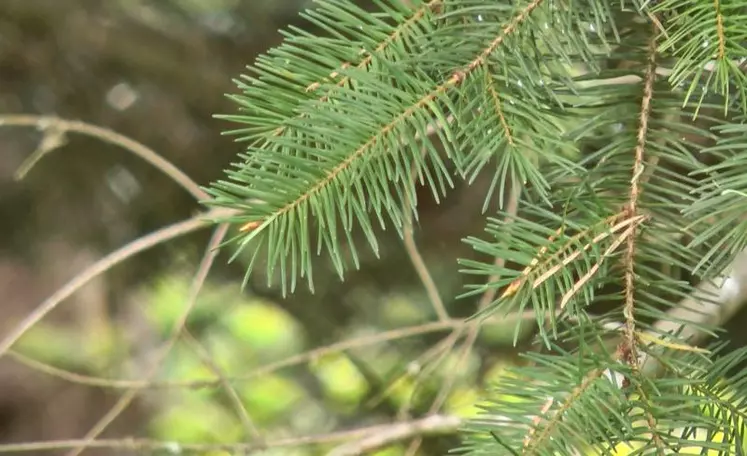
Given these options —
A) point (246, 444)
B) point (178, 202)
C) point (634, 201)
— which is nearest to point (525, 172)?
point (634, 201)

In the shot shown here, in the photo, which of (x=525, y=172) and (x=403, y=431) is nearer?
(x=525, y=172)

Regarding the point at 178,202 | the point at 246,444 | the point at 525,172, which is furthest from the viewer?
the point at 178,202

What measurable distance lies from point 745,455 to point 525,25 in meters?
0.17

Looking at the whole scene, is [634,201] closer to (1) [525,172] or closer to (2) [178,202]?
(1) [525,172]

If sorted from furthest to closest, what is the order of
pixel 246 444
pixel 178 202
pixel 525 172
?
pixel 178 202, pixel 246 444, pixel 525 172

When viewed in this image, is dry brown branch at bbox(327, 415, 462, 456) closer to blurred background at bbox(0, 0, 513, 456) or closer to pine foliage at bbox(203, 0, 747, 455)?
blurred background at bbox(0, 0, 513, 456)

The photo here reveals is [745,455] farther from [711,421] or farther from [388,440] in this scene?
[388,440]

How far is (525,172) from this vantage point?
23 centimetres

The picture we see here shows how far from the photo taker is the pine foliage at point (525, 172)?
0.23 metres

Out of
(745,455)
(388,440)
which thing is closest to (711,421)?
(745,455)

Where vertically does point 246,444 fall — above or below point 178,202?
Answer: below

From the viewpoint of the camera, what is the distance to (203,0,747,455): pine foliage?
0.23m

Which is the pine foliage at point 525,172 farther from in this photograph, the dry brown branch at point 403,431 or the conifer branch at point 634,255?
the dry brown branch at point 403,431

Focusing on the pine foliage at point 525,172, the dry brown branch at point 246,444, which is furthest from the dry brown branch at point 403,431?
the pine foliage at point 525,172
